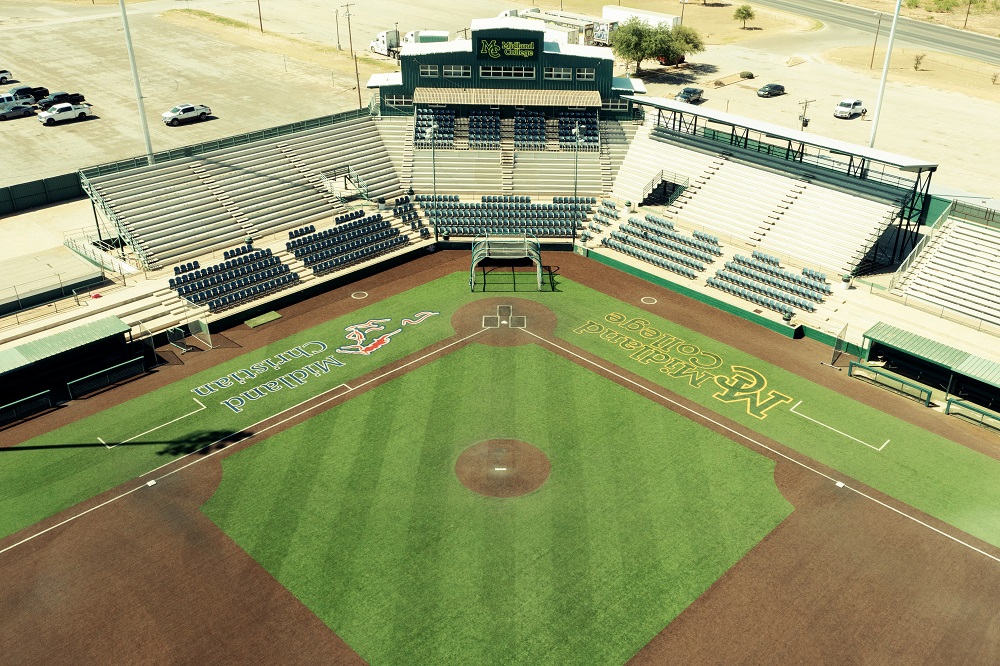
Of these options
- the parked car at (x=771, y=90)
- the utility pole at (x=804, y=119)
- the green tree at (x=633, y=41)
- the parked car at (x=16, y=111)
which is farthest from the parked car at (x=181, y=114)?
the parked car at (x=771, y=90)

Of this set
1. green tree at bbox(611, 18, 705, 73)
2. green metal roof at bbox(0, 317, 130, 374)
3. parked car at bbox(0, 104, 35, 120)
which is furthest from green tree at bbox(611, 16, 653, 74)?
green metal roof at bbox(0, 317, 130, 374)

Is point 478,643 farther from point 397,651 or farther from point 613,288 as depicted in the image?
point 613,288

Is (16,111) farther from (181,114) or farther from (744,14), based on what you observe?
(744,14)

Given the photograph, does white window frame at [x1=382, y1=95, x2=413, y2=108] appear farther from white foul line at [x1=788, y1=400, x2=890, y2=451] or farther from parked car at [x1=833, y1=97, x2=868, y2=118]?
parked car at [x1=833, y1=97, x2=868, y2=118]

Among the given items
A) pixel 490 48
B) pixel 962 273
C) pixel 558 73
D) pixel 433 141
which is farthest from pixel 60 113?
pixel 962 273

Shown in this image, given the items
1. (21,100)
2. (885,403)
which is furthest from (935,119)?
(21,100)

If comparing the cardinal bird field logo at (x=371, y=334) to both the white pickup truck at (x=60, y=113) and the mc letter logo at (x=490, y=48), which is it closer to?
the mc letter logo at (x=490, y=48)
